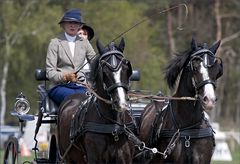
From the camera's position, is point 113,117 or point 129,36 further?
point 129,36

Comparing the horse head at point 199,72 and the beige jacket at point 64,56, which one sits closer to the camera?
the horse head at point 199,72

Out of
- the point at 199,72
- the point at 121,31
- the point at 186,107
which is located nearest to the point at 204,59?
the point at 199,72

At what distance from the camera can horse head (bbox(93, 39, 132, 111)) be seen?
9.50 m

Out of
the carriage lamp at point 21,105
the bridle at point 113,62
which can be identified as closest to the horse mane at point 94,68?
the bridle at point 113,62

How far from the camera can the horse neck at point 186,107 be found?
10.4 metres

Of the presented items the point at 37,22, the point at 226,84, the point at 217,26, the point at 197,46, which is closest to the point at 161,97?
the point at 197,46

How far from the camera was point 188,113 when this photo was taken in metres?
10.5

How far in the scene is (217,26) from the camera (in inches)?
1893

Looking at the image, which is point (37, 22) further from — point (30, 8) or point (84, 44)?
point (84, 44)

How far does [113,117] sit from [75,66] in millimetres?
1900

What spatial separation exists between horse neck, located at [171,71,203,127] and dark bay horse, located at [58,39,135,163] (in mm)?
585

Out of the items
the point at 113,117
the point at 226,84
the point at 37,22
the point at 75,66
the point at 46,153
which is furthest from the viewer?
the point at 226,84

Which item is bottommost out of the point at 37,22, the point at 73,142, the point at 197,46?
the point at 73,142

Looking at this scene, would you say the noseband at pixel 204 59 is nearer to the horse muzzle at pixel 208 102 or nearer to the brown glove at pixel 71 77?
the horse muzzle at pixel 208 102
